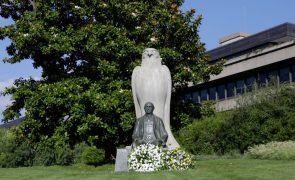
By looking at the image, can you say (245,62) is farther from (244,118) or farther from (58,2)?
(58,2)

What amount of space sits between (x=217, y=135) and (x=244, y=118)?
3.23 m

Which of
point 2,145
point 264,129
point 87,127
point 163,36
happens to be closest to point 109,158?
point 87,127

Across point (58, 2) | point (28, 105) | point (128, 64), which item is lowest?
point (28, 105)

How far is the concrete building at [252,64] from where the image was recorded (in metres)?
38.6

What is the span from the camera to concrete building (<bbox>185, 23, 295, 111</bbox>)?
38.6 meters

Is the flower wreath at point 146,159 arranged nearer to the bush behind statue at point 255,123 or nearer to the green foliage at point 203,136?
the bush behind statue at point 255,123

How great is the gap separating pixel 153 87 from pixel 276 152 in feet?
26.6

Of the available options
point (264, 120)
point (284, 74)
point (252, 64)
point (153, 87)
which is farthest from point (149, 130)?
point (252, 64)

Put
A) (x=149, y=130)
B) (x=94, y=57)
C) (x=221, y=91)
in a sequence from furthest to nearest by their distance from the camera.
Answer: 1. (x=221, y=91)
2. (x=94, y=57)
3. (x=149, y=130)

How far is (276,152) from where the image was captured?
23.2m

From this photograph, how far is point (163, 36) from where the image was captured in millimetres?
24047

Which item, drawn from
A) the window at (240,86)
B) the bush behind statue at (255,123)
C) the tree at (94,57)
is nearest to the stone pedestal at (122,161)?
the tree at (94,57)

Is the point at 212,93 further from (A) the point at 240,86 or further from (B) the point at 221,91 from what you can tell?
(A) the point at 240,86

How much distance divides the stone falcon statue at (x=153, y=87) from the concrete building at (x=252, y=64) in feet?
63.7
